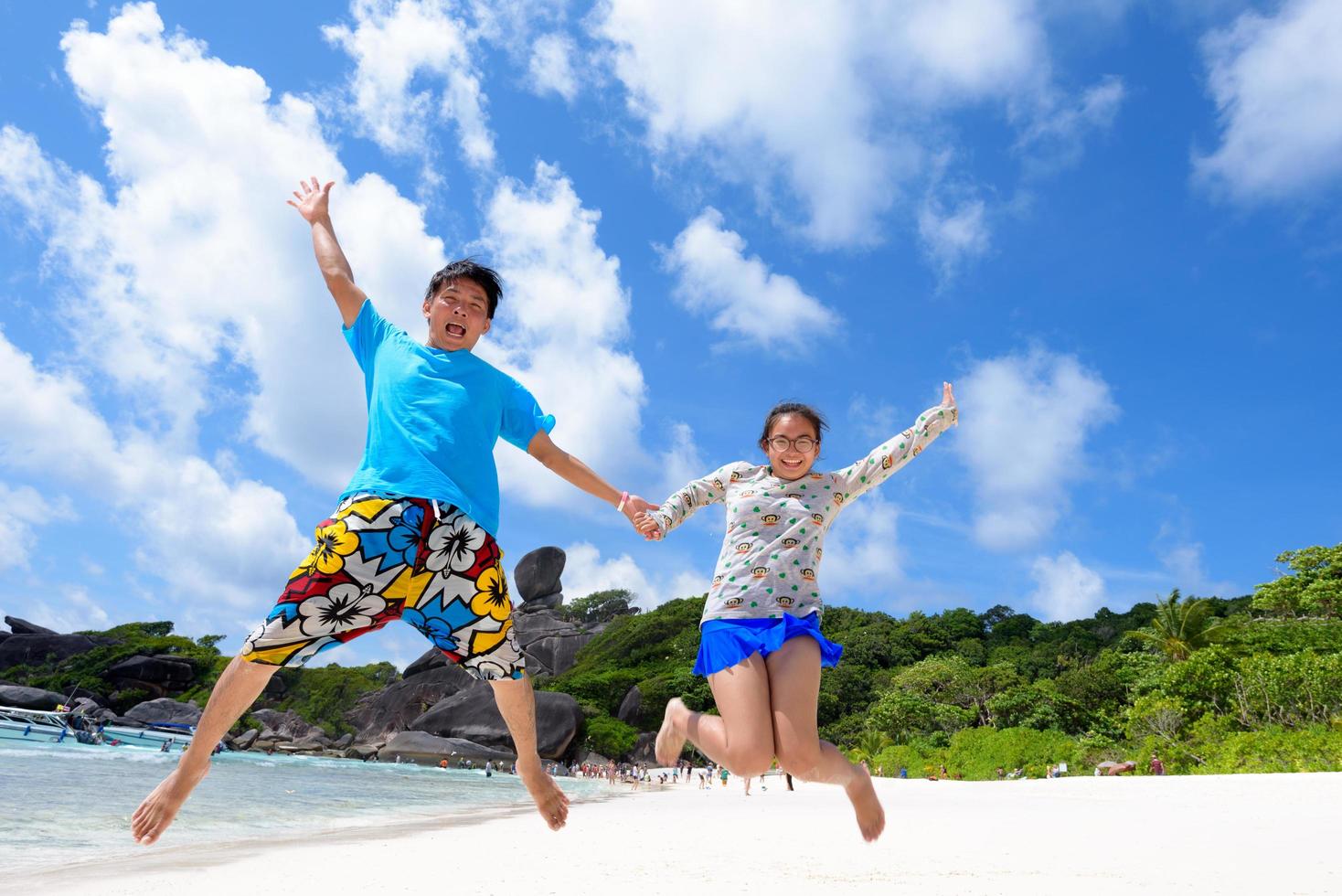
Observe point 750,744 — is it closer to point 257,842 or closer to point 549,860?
point 549,860

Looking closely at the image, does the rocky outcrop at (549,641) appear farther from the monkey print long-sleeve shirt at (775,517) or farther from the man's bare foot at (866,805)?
the man's bare foot at (866,805)

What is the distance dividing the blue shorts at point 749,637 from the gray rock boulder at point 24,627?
242 feet

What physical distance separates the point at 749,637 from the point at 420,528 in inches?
62.4

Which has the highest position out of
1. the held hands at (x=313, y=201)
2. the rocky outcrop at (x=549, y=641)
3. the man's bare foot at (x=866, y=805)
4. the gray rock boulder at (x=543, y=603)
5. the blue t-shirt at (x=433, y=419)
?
the gray rock boulder at (x=543, y=603)

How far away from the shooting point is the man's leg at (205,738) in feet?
9.20

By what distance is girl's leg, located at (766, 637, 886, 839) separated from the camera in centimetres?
369

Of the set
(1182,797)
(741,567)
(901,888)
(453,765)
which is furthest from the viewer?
(453,765)

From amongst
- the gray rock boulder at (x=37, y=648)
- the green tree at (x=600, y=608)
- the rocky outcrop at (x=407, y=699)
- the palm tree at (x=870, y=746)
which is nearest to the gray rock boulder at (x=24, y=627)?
the gray rock boulder at (x=37, y=648)

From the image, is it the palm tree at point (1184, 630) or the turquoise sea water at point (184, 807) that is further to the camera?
the palm tree at point (1184, 630)

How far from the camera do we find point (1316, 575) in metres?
26.6

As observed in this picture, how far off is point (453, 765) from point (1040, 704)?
30.0 m

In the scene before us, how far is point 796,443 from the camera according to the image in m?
4.25

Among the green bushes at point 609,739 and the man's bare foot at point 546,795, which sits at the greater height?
the green bushes at point 609,739

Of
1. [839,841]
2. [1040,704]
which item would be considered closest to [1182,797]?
[839,841]
